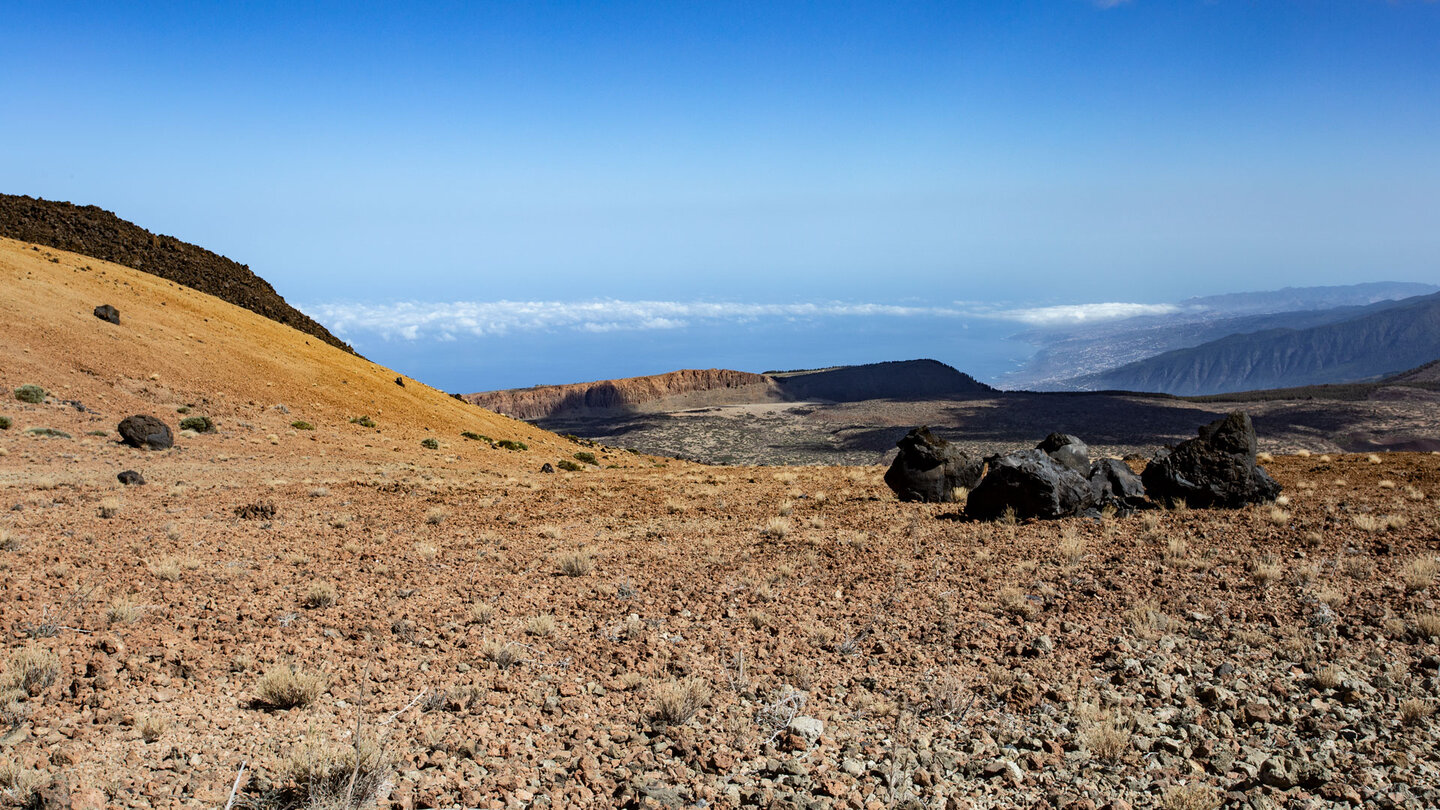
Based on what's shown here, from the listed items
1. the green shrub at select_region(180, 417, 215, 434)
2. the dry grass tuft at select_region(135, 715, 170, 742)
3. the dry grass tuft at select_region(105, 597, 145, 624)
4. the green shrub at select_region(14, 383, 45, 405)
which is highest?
the green shrub at select_region(14, 383, 45, 405)

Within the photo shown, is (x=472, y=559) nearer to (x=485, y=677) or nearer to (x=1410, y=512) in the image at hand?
(x=485, y=677)

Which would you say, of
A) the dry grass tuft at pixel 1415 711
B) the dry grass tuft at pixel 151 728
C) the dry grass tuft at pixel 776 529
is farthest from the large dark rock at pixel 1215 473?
the dry grass tuft at pixel 151 728

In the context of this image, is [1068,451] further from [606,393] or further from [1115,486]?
[606,393]

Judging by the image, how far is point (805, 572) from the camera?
9.62 metres

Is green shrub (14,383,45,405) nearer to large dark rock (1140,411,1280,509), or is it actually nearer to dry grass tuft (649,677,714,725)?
dry grass tuft (649,677,714,725)

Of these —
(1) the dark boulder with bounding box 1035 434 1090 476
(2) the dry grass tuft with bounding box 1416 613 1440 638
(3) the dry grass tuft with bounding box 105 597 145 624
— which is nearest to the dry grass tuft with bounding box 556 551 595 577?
(3) the dry grass tuft with bounding box 105 597 145 624

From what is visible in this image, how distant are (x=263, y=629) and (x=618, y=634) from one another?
10.7 feet

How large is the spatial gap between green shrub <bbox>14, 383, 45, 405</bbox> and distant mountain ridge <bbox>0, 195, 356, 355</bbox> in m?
23.9

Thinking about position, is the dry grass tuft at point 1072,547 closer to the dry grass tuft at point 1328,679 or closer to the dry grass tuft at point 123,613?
the dry grass tuft at point 1328,679

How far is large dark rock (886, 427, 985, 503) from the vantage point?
1538 cm

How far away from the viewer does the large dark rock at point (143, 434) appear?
19109mm

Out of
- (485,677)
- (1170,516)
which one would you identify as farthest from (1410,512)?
(485,677)

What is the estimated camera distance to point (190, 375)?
27.1 metres

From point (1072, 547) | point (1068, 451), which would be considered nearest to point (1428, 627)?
point (1072, 547)
